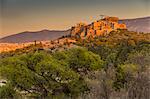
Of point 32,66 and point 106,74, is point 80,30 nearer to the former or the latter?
point 32,66

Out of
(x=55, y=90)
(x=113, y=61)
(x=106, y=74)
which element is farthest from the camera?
(x=113, y=61)

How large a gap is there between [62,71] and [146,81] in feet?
14.7

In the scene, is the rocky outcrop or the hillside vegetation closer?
the hillside vegetation

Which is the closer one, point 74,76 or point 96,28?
point 74,76

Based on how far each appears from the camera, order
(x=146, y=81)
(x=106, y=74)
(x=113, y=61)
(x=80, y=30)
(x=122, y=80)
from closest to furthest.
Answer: (x=146, y=81), (x=106, y=74), (x=122, y=80), (x=113, y=61), (x=80, y=30)

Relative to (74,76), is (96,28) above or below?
above

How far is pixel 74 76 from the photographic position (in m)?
15.0

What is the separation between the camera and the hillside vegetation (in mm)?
12172

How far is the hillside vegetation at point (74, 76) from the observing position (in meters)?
12.2

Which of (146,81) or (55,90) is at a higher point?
(146,81)

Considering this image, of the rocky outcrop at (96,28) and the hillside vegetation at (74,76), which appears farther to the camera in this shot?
the rocky outcrop at (96,28)

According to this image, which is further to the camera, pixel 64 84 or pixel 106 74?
pixel 64 84

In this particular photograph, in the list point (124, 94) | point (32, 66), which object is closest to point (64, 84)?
point (32, 66)

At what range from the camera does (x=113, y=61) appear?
16109mm
